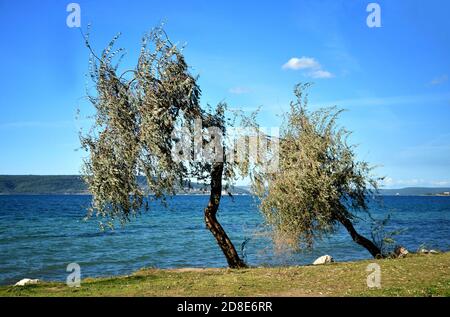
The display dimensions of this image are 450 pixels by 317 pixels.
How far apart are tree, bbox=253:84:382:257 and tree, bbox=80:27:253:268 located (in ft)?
18.1

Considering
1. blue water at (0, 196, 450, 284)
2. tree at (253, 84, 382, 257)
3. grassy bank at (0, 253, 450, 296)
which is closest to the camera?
grassy bank at (0, 253, 450, 296)

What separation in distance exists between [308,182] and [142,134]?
10.6 metres

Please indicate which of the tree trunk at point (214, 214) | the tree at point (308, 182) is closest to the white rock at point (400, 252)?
the tree at point (308, 182)

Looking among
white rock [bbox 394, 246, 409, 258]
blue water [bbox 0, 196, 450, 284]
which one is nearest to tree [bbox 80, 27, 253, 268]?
blue water [bbox 0, 196, 450, 284]

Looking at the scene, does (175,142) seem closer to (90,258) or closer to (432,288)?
(432,288)

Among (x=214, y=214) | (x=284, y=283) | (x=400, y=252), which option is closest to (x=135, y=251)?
(x=214, y=214)

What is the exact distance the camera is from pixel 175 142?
24.9 m

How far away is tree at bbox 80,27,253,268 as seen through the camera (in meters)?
23.1

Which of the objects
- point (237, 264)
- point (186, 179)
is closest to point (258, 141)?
point (186, 179)

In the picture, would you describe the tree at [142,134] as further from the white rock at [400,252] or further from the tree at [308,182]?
the white rock at [400,252]

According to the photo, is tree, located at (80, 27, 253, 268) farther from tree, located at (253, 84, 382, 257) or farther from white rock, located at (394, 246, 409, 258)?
white rock, located at (394, 246, 409, 258)

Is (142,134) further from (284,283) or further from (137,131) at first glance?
(284,283)
